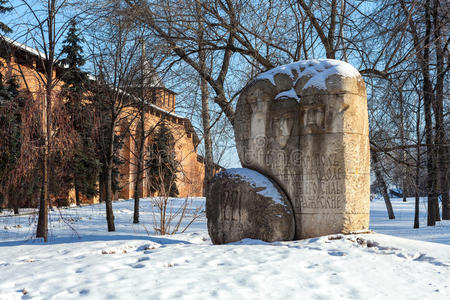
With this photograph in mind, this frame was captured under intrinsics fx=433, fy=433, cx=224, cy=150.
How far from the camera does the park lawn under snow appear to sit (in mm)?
4188

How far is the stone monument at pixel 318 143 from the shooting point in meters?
6.58

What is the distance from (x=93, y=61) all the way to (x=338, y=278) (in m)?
9.03

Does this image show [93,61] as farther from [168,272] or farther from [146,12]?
[168,272]

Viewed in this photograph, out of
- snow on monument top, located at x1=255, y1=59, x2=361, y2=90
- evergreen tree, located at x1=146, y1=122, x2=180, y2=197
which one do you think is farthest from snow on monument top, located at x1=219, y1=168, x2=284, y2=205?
evergreen tree, located at x1=146, y1=122, x2=180, y2=197

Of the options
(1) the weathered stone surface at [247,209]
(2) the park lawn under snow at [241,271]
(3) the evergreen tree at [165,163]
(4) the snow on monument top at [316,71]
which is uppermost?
(4) the snow on monument top at [316,71]

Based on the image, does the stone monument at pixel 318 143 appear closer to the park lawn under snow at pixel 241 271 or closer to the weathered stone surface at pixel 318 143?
the weathered stone surface at pixel 318 143

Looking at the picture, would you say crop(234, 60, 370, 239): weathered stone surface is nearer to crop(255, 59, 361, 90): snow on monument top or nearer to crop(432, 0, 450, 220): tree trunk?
crop(255, 59, 361, 90): snow on monument top

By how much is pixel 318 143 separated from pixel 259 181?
109 centimetres

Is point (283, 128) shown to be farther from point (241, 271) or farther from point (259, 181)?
point (241, 271)

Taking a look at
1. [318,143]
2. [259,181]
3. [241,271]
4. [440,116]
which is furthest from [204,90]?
[241,271]

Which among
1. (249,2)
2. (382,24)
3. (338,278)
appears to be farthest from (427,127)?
(338,278)

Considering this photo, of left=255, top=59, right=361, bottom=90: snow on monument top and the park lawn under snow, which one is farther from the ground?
left=255, top=59, right=361, bottom=90: snow on monument top

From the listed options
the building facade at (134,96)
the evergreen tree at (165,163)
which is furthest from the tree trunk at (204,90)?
the evergreen tree at (165,163)

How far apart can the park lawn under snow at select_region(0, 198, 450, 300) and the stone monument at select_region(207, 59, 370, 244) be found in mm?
429
